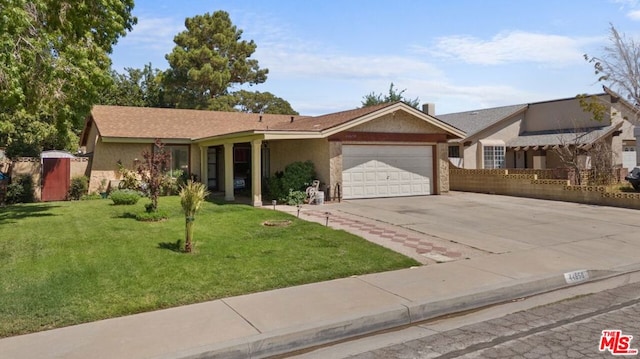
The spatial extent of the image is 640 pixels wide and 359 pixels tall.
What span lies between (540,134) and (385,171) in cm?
1299

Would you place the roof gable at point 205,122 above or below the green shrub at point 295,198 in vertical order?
above

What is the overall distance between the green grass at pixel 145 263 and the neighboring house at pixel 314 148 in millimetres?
6139

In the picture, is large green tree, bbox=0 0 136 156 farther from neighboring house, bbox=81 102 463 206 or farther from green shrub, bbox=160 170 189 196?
green shrub, bbox=160 170 189 196

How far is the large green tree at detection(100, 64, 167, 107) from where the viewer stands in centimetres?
4038

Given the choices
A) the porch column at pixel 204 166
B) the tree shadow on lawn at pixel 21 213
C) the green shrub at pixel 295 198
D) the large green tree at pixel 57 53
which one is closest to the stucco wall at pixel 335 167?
the green shrub at pixel 295 198

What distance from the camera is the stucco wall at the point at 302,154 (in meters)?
17.7

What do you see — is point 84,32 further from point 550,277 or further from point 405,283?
point 550,277

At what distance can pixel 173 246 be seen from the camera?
880 centimetres

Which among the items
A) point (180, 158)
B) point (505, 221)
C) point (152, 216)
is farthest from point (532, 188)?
point (180, 158)

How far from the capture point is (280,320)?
5.35 meters

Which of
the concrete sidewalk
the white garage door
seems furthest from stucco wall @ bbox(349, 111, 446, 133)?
the concrete sidewalk

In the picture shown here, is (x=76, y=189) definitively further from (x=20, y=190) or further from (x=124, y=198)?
(x=124, y=198)

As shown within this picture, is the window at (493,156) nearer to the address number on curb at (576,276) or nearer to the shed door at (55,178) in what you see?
the address number on curb at (576,276)

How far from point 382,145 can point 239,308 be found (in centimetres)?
1399
